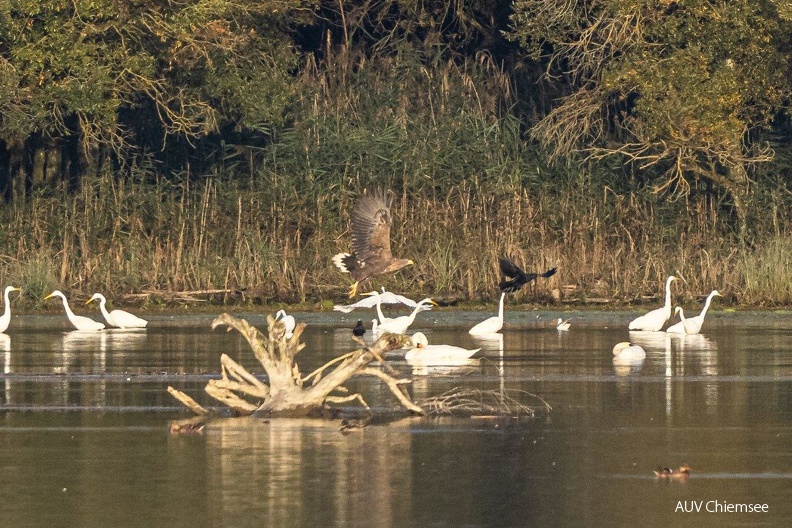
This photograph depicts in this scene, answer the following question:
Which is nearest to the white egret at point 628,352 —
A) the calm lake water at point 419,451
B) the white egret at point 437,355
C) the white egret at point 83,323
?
the calm lake water at point 419,451

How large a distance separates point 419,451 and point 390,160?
1821cm

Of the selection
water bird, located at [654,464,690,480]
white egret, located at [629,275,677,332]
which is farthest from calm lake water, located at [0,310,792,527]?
white egret, located at [629,275,677,332]

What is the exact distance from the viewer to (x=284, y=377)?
41.9 ft

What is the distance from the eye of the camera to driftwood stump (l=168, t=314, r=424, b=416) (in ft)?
41.0

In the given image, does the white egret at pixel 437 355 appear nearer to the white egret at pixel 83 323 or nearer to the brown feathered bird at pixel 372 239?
the white egret at pixel 83 323

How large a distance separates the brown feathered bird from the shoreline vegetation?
155cm

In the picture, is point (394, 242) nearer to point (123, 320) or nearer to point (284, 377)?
point (123, 320)

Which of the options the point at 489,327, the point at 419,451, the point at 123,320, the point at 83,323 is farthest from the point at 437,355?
the point at 83,323

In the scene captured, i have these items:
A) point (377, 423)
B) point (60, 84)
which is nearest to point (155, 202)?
point (60, 84)

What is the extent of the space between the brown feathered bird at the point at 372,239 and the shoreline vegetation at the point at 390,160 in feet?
5.08

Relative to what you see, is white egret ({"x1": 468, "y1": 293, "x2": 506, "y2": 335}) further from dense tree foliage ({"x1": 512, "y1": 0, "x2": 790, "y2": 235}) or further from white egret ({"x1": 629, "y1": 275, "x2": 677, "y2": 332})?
dense tree foliage ({"x1": 512, "y1": 0, "x2": 790, "y2": 235})

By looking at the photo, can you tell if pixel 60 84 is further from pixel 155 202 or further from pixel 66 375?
pixel 66 375

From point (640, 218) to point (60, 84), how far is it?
947 cm

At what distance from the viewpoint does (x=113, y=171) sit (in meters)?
30.6
